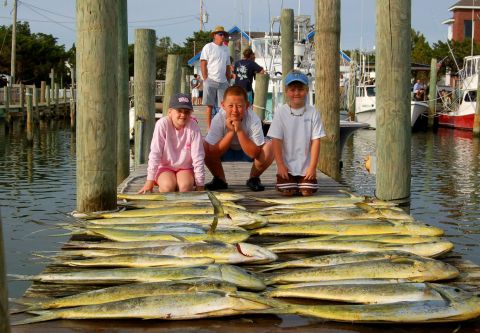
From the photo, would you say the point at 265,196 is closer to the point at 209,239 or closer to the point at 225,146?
the point at 225,146

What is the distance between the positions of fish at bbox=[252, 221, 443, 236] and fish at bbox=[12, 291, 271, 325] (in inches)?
69.3

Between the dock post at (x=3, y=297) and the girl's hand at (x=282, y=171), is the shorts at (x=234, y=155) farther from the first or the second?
the dock post at (x=3, y=297)

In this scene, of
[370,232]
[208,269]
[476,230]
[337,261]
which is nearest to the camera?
[208,269]

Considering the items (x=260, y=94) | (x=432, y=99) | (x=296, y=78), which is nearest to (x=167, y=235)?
(x=296, y=78)

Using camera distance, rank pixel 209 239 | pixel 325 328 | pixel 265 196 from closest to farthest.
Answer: pixel 325 328 → pixel 209 239 → pixel 265 196

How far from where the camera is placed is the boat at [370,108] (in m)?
36.0

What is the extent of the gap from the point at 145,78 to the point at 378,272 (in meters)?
7.66

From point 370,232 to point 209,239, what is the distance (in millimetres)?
1284

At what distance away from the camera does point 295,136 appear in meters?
7.26

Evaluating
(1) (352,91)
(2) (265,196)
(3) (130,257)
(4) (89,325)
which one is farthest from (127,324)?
(1) (352,91)

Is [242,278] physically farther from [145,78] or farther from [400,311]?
[145,78]

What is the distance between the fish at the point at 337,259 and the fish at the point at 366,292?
458 millimetres

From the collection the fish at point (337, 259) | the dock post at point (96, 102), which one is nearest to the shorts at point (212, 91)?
the dock post at point (96, 102)

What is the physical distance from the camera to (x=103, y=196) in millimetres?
6129
